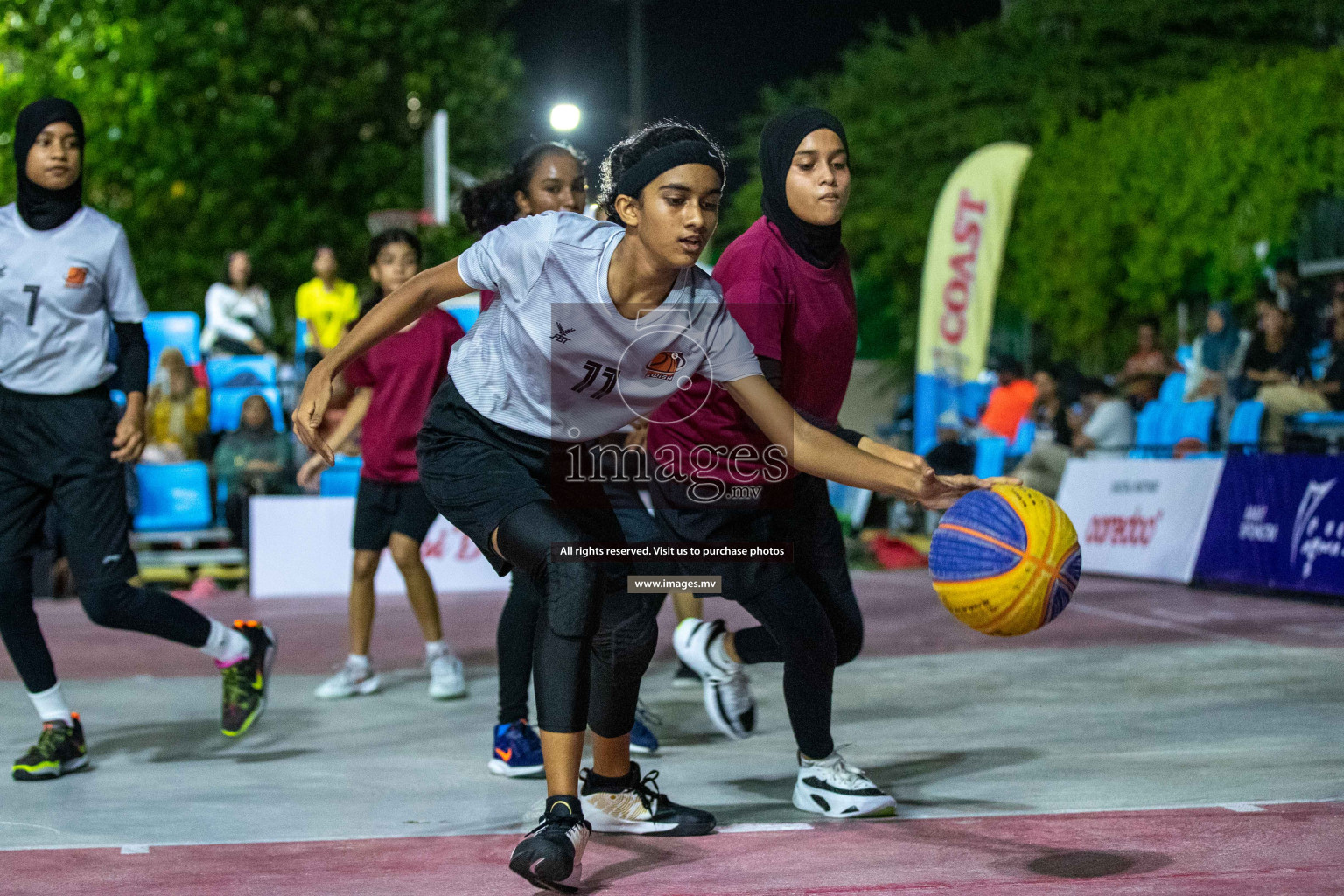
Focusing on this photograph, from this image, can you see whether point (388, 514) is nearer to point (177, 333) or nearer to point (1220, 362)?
point (177, 333)

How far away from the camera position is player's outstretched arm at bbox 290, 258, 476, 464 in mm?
3922

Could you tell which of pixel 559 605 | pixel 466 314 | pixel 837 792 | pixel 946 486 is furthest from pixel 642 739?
pixel 466 314

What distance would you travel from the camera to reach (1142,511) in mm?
12289

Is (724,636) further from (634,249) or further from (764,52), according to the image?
(764,52)

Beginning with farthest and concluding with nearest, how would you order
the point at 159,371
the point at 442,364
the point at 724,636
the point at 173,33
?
1. the point at 173,33
2. the point at 159,371
3. the point at 442,364
4. the point at 724,636

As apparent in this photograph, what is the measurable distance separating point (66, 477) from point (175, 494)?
8359 mm

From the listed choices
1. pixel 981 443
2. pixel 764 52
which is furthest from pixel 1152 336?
pixel 764 52

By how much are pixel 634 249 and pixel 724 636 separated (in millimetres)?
1942

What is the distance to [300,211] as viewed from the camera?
90.7 ft

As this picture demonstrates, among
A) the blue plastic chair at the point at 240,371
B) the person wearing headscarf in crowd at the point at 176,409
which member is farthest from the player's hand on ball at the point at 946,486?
the blue plastic chair at the point at 240,371

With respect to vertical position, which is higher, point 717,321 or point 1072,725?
point 717,321

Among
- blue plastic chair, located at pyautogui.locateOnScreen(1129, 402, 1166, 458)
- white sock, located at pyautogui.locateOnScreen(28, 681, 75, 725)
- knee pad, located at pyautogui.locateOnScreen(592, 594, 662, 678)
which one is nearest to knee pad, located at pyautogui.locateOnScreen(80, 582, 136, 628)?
white sock, located at pyautogui.locateOnScreen(28, 681, 75, 725)

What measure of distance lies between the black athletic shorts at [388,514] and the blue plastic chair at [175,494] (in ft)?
21.7

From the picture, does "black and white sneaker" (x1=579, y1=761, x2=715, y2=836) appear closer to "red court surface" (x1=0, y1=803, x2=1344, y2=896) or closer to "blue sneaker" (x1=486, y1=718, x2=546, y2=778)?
"red court surface" (x1=0, y1=803, x2=1344, y2=896)
